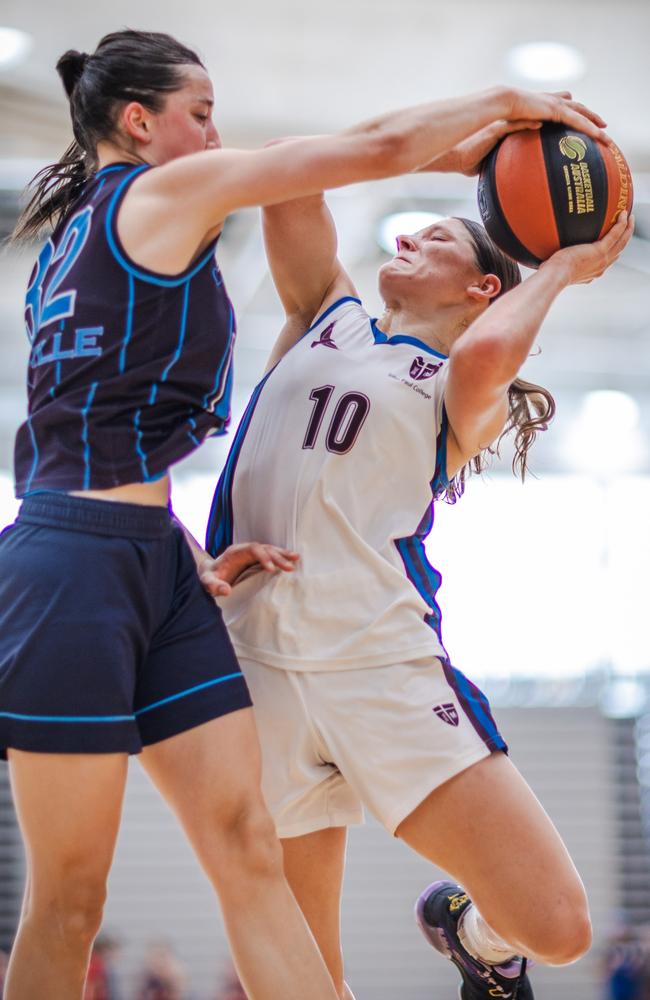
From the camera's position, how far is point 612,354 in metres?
12.5

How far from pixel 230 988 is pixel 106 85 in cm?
873

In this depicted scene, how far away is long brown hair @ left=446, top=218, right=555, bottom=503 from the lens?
3.13 metres

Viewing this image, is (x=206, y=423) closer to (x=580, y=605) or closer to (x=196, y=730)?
(x=196, y=730)

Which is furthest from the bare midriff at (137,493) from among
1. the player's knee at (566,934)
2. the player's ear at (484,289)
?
the player's knee at (566,934)

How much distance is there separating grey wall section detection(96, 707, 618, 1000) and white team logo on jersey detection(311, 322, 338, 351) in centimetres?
946

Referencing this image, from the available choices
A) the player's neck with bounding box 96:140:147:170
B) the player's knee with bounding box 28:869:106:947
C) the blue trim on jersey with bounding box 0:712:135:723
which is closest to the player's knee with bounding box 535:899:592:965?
the player's knee with bounding box 28:869:106:947

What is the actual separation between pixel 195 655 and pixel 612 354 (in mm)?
10780

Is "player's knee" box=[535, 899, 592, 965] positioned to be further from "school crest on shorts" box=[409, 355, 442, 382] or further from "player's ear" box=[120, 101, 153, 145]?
"player's ear" box=[120, 101, 153, 145]

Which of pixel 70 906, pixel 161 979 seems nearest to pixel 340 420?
pixel 70 906

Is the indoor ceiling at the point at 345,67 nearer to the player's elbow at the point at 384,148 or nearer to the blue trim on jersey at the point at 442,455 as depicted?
the blue trim on jersey at the point at 442,455

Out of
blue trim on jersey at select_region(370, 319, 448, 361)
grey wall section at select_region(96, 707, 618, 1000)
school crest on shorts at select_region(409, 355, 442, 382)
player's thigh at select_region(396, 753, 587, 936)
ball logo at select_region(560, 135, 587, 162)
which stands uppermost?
ball logo at select_region(560, 135, 587, 162)

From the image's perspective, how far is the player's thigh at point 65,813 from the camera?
215 centimetres

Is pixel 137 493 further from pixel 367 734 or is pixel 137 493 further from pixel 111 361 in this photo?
pixel 367 734

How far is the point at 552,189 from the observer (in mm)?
2832
